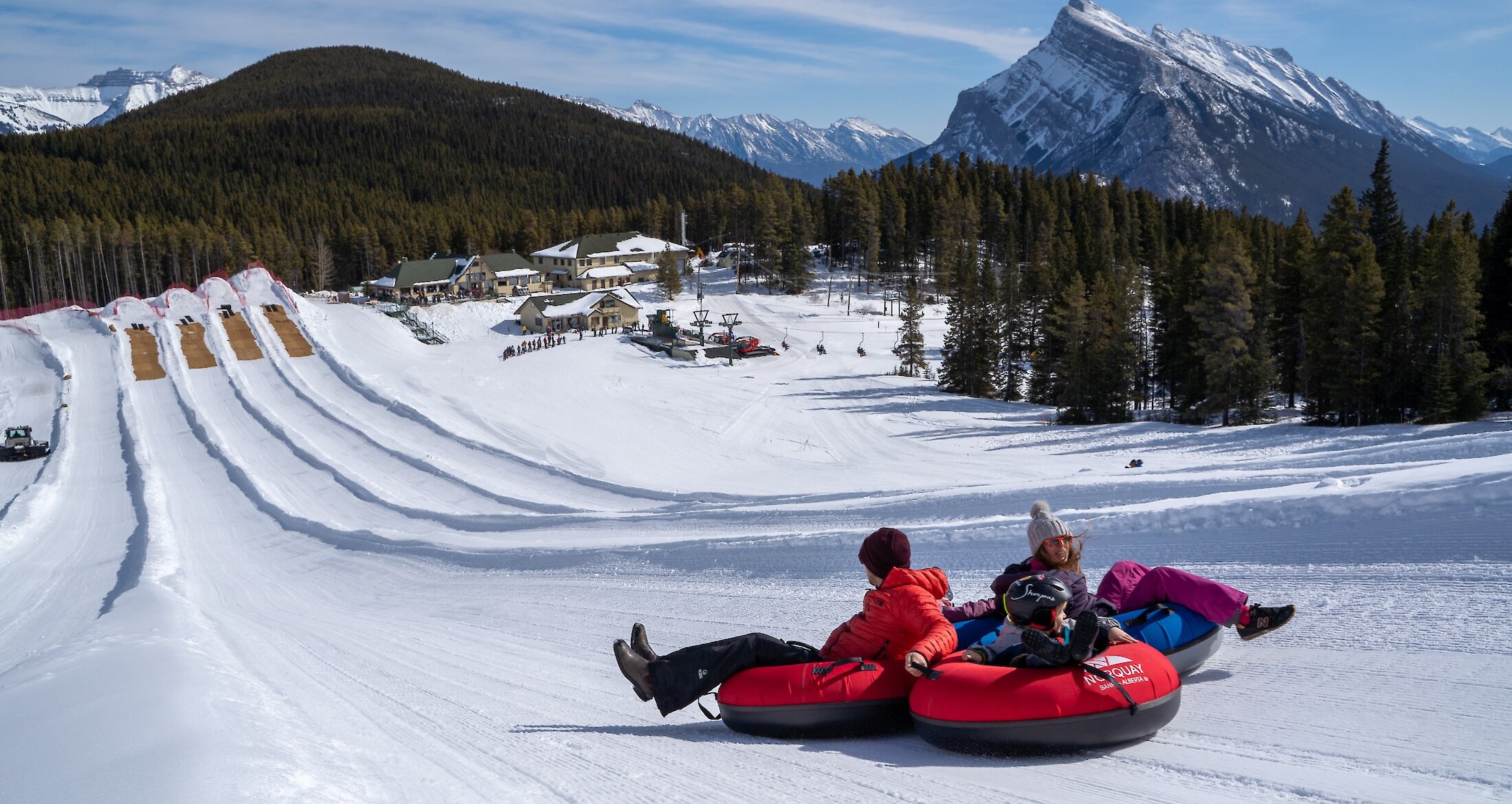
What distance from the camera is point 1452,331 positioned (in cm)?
2681

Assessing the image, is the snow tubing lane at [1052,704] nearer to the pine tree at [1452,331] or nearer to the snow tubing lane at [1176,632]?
the snow tubing lane at [1176,632]

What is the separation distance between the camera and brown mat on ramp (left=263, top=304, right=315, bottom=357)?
42203mm

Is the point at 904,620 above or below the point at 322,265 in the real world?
below

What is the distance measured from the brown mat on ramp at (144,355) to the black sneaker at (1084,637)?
150ft

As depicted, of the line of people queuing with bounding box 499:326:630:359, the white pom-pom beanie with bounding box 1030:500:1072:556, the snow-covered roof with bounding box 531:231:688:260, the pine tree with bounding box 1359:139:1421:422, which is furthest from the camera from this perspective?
the snow-covered roof with bounding box 531:231:688:260

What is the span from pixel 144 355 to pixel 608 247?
4592 centimetres

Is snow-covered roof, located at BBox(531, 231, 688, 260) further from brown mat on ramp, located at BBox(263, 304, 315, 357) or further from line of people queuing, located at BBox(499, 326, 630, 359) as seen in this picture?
brown mat on ramp, located at BBox(263, 304, 315, 357)

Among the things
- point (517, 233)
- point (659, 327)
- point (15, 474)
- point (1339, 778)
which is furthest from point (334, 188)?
point (1339, 778)

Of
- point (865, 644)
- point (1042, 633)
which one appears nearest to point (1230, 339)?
point (865, 644)

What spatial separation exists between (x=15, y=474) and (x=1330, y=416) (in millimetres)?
44886

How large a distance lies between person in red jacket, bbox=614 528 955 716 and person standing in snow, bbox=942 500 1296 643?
17.8 inches

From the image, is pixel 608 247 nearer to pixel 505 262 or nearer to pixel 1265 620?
pixel 505 262

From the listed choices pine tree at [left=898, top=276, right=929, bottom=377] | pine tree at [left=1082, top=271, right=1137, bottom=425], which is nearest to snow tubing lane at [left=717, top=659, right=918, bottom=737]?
pine tree at [left=1082, top=271, right=1137, bottom=425]

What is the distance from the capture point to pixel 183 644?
854cm
